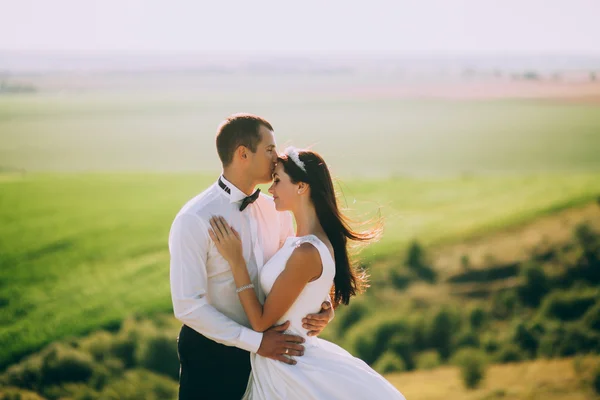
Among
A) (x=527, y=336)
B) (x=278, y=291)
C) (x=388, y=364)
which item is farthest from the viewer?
(x=527, y=336)

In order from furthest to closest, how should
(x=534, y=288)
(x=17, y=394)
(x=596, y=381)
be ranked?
(x=534, y=288) < (x=596, y=381) < (x=17, y=394)

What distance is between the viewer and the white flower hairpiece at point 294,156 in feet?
9.58

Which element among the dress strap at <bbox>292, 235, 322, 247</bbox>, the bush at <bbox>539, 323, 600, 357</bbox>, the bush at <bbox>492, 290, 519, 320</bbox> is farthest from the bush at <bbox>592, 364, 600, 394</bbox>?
the dress strap at <bbox>292, 235, 322, 247</bbox>

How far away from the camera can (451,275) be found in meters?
9.24

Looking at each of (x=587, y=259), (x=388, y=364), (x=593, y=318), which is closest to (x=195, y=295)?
(x=388, y=364)

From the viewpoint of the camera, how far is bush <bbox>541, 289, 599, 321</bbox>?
346 inches

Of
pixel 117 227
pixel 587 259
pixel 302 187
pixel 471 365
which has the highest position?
pixel 302 187

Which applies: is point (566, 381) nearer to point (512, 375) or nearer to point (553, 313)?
point (512, 375)

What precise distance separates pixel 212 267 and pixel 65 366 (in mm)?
5034

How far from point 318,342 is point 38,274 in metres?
6.10

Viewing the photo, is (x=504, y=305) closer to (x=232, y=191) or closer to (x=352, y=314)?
(x=352, y=314)

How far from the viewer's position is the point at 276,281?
2.81 meters

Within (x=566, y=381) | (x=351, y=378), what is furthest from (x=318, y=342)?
(x=566, y=381)

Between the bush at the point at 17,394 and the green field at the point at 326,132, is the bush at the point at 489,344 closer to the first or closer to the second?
the green field at the point at 326,132
